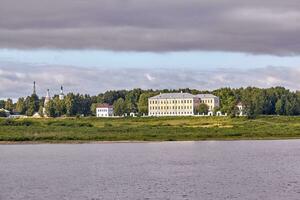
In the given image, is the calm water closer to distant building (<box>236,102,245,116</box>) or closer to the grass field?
the grass field

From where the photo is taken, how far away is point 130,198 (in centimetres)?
4031

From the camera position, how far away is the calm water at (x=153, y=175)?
138 ft

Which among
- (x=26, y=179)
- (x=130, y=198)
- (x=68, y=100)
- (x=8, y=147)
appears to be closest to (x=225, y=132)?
(x=8, y=147)

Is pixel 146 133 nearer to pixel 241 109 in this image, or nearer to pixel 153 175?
pixel 153 175

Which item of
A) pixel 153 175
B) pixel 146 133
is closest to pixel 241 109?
pixel 146 133

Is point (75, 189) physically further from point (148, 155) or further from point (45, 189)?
point (148, 155)

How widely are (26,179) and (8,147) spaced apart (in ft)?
153

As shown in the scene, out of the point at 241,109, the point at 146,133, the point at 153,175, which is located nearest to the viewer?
the point at 153,175

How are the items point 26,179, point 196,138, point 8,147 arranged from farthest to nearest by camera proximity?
1. point 196,138
2. point 8,147
3. point 26,179

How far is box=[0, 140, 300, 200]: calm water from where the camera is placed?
42.1 m

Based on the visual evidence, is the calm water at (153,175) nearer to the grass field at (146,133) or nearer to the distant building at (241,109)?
the grass field at (146,133)

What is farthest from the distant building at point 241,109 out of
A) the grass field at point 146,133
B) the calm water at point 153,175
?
the calm water at point 153,175

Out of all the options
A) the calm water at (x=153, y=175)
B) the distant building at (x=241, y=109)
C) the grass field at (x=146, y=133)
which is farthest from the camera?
the distant building at (x=241, y=109)

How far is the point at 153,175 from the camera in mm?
52906
